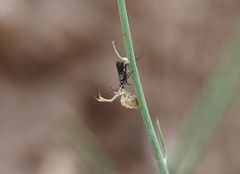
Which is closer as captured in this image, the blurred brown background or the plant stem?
the plant stem

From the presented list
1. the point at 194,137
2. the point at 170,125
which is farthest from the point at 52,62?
the point at 194,137

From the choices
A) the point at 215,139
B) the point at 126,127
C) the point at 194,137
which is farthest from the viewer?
the point at 215,139

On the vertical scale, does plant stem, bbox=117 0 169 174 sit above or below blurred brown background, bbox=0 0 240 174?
above

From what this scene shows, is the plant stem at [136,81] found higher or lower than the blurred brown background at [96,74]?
higher

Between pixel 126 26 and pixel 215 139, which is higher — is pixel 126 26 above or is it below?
above

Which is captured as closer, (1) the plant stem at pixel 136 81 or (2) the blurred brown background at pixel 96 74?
(1) the plant stem at pixel 136 81

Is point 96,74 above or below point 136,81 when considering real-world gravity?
below

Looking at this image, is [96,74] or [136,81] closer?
[136,81]

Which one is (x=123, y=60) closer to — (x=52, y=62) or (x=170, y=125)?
(x=52, y=62)
